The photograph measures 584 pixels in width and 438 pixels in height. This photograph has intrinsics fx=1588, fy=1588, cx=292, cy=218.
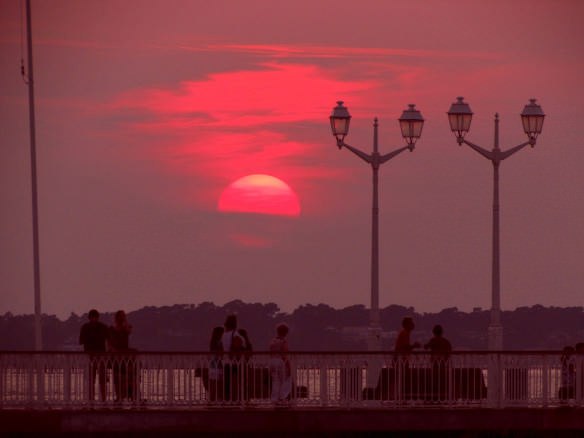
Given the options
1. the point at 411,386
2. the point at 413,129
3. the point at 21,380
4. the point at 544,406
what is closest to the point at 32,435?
the point at 21,380

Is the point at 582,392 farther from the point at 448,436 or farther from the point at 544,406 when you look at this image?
the point at 448,436

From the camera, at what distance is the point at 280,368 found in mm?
25578

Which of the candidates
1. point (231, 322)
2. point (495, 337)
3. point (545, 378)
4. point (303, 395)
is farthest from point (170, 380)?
point (495, 337)

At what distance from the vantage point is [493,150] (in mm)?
34812

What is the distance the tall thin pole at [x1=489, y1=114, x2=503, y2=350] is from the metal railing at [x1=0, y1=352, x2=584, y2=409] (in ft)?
18.0

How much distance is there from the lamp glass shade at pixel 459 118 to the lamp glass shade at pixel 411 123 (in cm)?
142

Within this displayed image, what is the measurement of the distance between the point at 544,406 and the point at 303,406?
3.97m

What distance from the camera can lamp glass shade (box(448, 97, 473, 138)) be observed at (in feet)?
113

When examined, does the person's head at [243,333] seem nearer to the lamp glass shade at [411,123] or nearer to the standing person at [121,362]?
the standing person at [121,362]

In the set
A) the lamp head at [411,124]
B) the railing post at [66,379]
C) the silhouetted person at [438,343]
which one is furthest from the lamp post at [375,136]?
the railing post at [66,379]

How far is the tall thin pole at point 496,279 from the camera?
31.9 m

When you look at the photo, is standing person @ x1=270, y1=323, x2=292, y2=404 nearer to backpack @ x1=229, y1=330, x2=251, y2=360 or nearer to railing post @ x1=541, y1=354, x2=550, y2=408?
backpack @ x1=229, y1=330, x2=251, y2=360

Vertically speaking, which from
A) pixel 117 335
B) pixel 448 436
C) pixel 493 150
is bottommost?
pixel 448 436

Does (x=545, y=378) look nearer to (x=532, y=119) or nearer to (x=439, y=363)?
(x=439, y=363)
